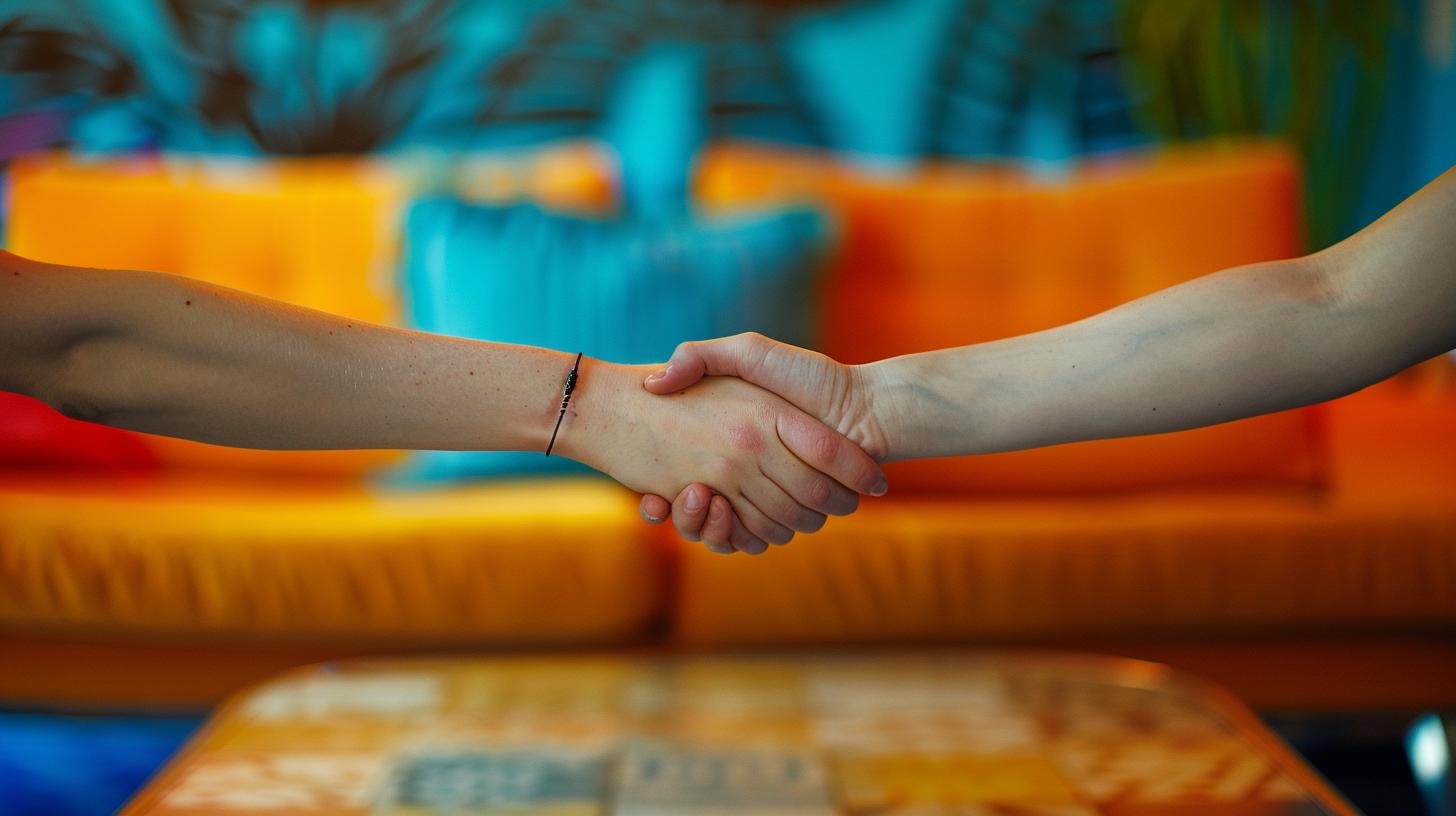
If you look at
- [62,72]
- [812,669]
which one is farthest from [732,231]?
[62,72]

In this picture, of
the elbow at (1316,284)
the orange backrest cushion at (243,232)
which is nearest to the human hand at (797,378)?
the elbow at (1316,284)

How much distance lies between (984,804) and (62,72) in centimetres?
278

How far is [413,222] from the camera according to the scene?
219cm

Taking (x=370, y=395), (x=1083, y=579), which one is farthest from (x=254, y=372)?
(x=1083, y=579)

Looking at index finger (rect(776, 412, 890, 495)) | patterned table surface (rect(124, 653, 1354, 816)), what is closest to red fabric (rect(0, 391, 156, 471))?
patterned table surface (rect(124, 653, 1354, 816))

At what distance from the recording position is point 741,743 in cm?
126

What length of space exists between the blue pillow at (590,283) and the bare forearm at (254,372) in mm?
763

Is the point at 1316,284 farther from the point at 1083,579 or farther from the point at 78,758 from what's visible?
the point at 78,758

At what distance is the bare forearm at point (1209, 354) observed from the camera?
A: 1.15 meters

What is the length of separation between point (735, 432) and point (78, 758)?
4.31 ft

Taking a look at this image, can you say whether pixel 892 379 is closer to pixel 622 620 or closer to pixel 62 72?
pixel 622 620

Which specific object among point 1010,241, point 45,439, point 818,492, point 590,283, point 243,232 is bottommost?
point 818,492

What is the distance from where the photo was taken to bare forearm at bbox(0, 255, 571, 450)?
1.14 meters

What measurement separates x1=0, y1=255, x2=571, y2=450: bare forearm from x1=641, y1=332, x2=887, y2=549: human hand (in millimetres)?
172
